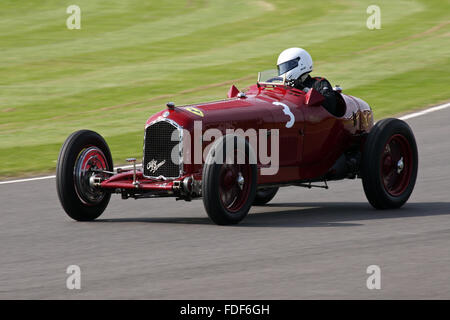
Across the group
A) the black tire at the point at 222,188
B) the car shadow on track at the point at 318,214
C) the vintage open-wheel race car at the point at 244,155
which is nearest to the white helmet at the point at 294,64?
the vintage open-wheel race car at the point at 244,155

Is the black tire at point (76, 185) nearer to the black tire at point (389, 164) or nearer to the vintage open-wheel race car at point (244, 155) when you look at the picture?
the vintage open-wheel race car at point (244, 155)

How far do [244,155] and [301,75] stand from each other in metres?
1.77

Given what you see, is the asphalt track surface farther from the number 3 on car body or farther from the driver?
the driver

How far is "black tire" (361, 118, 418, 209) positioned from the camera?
10.6 m

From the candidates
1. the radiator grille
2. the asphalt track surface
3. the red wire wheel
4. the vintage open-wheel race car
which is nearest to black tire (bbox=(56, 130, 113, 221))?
the vintage open-wheel race car

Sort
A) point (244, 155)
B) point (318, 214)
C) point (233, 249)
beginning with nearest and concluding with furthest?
point (233, 249) → point (244, 155) → point (318, 214)

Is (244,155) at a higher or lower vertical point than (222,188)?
higher

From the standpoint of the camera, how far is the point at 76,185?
1013cm

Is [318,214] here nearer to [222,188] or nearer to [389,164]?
[389,164]

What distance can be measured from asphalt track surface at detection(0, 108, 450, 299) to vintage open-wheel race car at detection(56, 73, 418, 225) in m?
0.31

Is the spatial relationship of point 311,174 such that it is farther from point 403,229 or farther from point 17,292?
point 17,292

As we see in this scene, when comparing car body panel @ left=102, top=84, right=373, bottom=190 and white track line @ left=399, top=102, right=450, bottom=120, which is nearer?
car body panel @ left=102, top=84, right=373, bottom=190

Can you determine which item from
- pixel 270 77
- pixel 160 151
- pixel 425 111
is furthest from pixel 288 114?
pixel 425 111

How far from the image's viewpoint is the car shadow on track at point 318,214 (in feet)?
32.7
